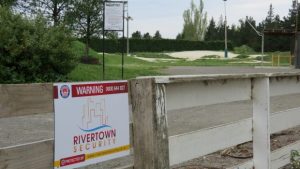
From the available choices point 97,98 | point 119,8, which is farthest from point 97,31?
point 97,98

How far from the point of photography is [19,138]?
842cm

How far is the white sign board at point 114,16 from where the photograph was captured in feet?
55.4

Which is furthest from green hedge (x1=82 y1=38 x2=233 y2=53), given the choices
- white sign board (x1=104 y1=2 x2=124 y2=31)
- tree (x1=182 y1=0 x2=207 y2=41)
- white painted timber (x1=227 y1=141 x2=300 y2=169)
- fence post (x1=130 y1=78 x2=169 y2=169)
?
fence post (x1=130 y1=78 x2=169 y2=169)

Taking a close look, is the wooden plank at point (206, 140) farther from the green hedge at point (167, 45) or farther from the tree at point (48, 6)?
the green hedge at point (167, 45)

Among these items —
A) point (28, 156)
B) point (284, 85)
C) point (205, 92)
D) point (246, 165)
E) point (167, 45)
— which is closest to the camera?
point (28, 156)

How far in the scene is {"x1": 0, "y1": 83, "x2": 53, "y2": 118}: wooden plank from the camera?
2.78 m

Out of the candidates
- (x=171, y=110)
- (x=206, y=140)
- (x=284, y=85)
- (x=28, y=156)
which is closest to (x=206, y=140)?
(x=206, y=140)

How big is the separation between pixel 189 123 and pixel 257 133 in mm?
5157

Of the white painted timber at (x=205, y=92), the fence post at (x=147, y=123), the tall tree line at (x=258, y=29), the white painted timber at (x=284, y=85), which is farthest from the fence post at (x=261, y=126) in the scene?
the tall tree line at (x=258, y=29)

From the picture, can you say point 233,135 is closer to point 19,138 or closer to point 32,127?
point 19,138

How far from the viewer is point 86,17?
84.6 ft

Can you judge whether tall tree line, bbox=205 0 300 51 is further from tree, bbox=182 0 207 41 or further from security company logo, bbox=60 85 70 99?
security company logo, bbox=60 85 70 99

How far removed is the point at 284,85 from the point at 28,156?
400 centimetres

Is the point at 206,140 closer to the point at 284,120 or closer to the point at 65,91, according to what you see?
the point at 65,91
